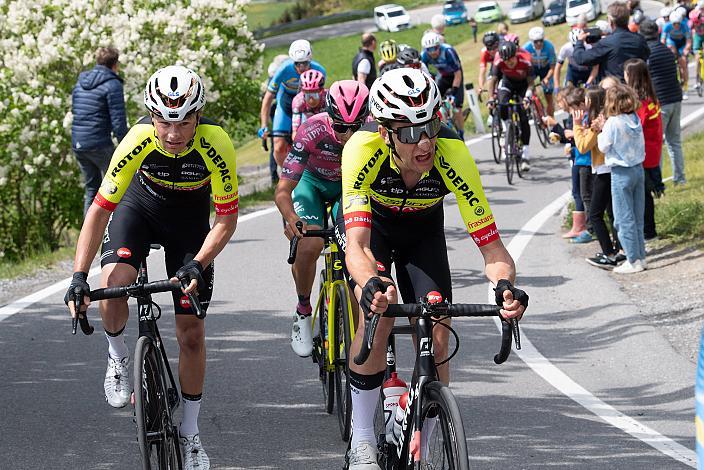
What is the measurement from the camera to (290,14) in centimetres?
7469

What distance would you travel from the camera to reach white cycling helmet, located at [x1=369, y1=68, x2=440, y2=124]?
5.34 meters

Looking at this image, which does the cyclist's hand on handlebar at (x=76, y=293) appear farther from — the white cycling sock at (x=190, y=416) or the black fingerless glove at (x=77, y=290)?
the white cycling sock at (x=190, y=416)

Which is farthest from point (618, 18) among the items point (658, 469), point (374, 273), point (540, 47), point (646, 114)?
point (374, 273)

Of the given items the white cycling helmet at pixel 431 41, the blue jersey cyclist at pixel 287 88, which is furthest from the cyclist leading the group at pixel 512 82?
the blue jersey cyclist at pixel 287 88

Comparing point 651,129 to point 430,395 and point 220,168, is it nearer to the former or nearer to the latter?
point 220,168

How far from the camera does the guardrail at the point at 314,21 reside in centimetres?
6938

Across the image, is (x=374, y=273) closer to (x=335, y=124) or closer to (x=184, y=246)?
(x=184, y=246)

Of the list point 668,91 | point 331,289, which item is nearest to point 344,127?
point 331,289

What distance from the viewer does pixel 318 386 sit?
8.07m

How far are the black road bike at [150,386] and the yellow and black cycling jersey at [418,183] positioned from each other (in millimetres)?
901

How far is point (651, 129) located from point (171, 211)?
688 cm

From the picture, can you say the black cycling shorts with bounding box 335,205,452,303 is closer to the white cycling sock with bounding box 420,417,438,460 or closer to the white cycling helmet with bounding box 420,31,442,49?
the white cycling sock with bounding box 420,417,438,460

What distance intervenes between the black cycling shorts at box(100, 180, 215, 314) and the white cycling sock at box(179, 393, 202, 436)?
477 mm

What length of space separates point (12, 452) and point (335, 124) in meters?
2.73
